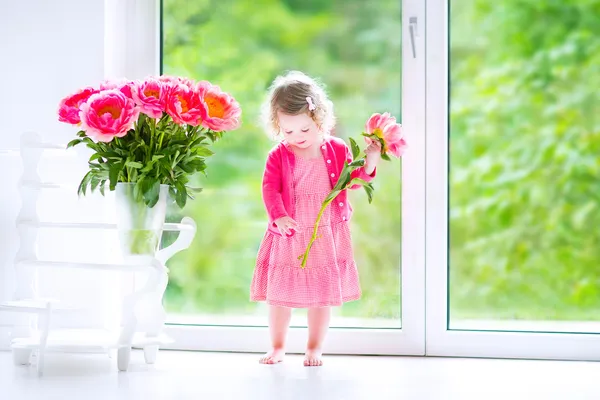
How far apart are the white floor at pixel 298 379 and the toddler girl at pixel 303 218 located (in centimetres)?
13

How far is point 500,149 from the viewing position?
2234 millimetres

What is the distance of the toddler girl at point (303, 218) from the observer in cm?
208

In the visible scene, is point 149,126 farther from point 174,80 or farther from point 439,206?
point 439,206

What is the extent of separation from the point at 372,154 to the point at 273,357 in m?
0.60

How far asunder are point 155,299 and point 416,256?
729 millimetres

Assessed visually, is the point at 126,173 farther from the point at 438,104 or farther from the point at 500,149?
the point at 500,149

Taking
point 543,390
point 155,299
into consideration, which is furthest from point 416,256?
point 155,299

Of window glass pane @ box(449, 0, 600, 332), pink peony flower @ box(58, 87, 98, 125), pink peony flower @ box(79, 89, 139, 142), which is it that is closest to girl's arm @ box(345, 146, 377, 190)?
window glass pane @ box(449, 0, 600, 332)

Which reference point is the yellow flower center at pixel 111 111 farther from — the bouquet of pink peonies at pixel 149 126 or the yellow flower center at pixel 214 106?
the yellow flower center at pixel 214 106

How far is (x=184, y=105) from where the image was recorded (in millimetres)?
1907

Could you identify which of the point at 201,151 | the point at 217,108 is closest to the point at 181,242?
the point at 201,151

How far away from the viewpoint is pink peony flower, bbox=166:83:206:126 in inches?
73.8

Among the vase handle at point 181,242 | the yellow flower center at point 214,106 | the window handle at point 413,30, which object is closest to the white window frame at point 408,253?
the window handle at point 413,30

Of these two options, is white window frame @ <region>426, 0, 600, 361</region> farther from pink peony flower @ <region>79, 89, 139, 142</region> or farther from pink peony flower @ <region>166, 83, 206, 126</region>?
pink peony flower @ <region>79, 89, 139, 142</region>
